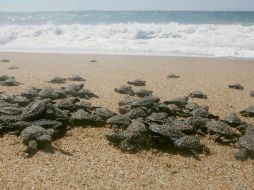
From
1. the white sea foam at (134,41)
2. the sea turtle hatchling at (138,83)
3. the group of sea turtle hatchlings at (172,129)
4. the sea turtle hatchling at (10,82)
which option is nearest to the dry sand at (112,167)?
the group of sea turtle hatchlings at (172,129)

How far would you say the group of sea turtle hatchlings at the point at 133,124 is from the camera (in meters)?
4.77

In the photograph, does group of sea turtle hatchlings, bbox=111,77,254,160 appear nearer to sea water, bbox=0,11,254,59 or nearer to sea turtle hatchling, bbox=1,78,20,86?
sea turtle hatchling, bbox=1,78,20,86

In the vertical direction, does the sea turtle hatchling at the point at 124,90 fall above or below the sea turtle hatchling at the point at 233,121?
below

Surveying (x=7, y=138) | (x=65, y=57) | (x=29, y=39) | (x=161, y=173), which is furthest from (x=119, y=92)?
(x=29, y=39)

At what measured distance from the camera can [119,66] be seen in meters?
11.7

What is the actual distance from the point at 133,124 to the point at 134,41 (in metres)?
15.5

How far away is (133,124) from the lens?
16.4 ft

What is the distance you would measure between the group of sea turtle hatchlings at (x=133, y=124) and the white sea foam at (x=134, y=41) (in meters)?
9.23

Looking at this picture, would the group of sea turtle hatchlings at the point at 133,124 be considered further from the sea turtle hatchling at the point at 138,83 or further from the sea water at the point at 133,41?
the sea water at the point at 133,41

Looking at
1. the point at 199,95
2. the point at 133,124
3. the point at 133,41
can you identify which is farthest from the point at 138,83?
the point at 133,41

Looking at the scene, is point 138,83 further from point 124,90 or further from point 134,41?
point 134,41

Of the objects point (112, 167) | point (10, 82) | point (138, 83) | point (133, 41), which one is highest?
point (112, 167)

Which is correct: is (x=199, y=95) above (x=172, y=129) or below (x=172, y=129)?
below

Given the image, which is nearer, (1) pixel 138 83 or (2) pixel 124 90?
(2) pixel 124 90
